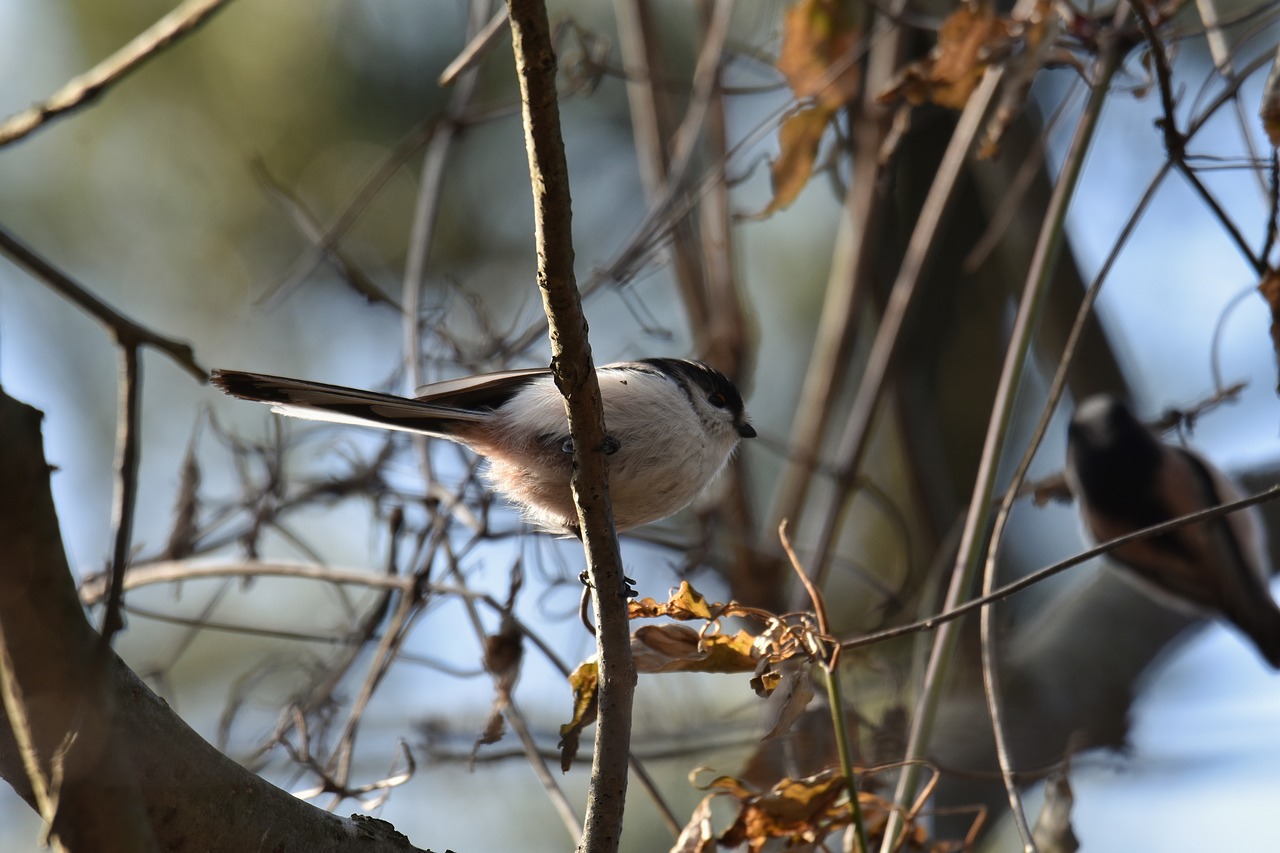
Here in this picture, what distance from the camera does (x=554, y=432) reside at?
2588 millimetres

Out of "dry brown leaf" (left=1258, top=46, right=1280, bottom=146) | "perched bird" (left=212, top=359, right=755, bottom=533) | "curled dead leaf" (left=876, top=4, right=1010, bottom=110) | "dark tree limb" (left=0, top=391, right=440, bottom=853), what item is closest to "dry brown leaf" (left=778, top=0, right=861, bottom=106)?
"curled dead leaf" (left=876, top=4, right=1010, bottom=110)

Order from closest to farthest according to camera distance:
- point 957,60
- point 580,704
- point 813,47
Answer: point 580,704, point 957,60, point 813,47

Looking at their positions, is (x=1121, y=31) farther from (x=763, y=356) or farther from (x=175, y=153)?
(x=175, y=153)

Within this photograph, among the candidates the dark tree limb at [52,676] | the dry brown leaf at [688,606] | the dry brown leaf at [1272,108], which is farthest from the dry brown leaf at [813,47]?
the dark tree limb at [52,676]

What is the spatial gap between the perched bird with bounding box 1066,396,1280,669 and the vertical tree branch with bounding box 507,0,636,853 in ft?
9.11

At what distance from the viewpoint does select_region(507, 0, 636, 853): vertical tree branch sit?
1.50m

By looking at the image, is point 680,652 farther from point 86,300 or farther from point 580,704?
point 86,300

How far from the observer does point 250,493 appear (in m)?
3.48

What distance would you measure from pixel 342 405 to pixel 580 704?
89 centimetres

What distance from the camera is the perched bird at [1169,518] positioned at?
385cm

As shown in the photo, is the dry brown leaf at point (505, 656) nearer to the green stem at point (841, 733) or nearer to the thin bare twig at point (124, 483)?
the green stem at point (841, 733)

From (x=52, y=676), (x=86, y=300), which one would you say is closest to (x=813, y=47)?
(x=86, y=300)

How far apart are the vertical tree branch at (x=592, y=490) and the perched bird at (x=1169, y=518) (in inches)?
109

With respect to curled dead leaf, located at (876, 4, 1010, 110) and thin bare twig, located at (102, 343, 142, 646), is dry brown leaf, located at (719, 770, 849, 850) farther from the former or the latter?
curled dead leaf, located at (876, 4, 1010, 110)
